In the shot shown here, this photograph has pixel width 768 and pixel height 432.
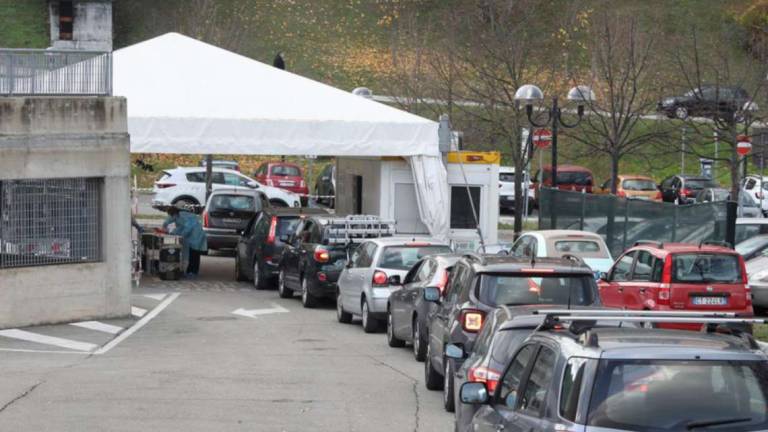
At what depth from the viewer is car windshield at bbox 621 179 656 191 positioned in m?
49.3

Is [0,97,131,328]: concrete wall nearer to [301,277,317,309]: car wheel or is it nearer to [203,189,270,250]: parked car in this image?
[301,277,317,309]: car wheel

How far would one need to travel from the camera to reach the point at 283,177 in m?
48.2

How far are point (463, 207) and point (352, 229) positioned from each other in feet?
22.1

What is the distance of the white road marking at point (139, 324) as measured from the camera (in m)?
18.8

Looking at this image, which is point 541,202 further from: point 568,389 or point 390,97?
point 568,389

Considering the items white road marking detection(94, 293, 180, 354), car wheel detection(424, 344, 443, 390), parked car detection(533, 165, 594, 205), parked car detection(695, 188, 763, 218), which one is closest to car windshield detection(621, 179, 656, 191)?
parked car detection(533, 165, 594, 205)

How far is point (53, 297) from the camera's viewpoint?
20.7 meters

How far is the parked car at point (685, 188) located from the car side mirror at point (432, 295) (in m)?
34.8

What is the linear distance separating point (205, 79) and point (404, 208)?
219 inches

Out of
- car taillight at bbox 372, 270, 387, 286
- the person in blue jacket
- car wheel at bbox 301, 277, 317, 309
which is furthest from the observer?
the person in blue jacket

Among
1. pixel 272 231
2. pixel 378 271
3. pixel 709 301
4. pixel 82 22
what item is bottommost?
pixel 709 301

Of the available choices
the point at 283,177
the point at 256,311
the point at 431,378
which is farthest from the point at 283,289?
the point at 283,177

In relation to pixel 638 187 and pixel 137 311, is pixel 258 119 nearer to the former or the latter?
pixel 137 311

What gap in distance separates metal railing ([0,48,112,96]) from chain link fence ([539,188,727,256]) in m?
11.9
